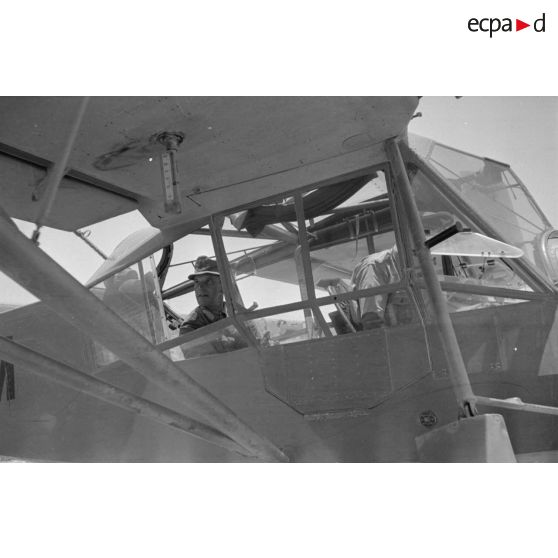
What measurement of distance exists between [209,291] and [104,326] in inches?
32.9

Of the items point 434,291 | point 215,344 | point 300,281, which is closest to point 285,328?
point 300,281

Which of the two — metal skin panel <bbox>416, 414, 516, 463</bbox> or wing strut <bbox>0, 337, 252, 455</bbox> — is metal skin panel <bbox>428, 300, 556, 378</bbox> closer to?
metal skin panel <bbox>416, 414, 516, 463</bbox>

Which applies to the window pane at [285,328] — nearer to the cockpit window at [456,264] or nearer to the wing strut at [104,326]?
the wing strut at [104,326]

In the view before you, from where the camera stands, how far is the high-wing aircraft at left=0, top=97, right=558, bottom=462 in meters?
3.06

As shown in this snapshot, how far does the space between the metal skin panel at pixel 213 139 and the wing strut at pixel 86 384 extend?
2.37 ft

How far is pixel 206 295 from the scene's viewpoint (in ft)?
12.2

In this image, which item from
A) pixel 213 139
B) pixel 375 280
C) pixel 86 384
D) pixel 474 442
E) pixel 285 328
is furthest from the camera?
pixel 285 328

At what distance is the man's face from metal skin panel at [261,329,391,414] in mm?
361

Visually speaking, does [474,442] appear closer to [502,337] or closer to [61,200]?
[502,337]

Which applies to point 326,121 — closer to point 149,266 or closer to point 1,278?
point 149,266

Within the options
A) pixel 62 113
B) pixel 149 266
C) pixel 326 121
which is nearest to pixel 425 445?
pixel 326 121

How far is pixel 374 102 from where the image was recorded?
122 inches

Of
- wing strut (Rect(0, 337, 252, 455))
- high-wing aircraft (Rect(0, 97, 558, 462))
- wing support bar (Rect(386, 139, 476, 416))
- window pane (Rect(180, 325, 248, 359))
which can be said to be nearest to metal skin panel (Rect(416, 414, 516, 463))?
high-wing aircraft (Rect(0, 97, 558, 462))
